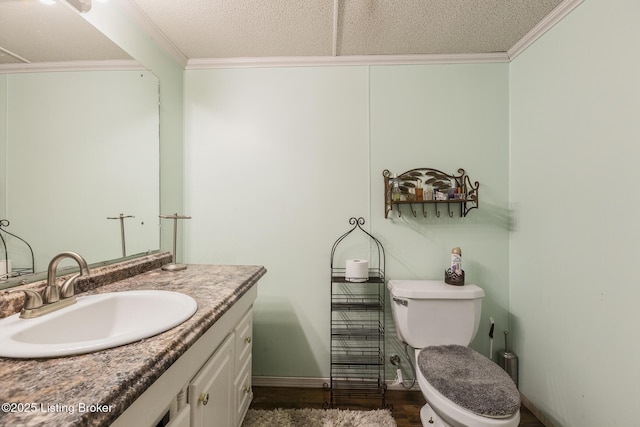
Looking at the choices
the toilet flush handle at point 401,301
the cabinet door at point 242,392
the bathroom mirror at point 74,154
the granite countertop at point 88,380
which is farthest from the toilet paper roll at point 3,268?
the toilet flush handle at point 401,301

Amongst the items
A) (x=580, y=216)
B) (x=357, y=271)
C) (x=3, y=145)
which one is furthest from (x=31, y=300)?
(x=580, y=216)

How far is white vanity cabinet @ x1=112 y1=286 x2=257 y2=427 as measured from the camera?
65 cm

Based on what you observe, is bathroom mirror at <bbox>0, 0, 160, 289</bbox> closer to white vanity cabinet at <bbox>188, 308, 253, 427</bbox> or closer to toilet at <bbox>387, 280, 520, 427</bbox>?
white vanity cabinet at <bbox>188, 308, 253, 427</bbox>

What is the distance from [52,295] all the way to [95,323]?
161 millimetres

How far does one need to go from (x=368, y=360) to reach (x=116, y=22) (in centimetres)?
234

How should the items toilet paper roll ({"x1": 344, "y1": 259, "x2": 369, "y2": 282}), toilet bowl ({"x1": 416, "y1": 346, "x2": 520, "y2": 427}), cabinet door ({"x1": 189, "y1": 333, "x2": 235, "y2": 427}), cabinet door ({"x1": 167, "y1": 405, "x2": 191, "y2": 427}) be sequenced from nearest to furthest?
cabinet door ({"x1": 167, "y1": 405, "x2": 191, "y2": 427}), cabinet door ({"x1": 189, "y1": 333, "x2": 235, "y2": 427}), toilet bowl ({"x1": 416, "y1": 346, "x2": 520, "y2": 427}), toilet paper roll ({"x1": 344, "y1": 259, "x2": 369, "y2": 282})

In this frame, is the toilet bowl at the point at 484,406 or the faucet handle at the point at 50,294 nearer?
the faucet handle at the point at 50,294

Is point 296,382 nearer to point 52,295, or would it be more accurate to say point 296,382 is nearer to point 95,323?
point 95,323

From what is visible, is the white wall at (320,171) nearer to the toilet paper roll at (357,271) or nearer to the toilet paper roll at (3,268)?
the toilet paper roll at (357,271)

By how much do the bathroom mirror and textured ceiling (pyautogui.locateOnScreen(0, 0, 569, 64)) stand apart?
0.03 metres

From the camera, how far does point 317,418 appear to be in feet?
5.10

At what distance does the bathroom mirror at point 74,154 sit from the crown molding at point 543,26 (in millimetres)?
2142

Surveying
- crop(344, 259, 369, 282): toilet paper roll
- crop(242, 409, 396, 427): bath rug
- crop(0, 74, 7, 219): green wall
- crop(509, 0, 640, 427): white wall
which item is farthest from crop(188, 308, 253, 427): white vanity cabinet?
crop(509, 0, 640, 427): white wall

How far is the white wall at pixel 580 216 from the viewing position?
111 centimetres
